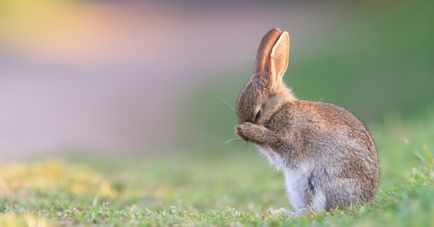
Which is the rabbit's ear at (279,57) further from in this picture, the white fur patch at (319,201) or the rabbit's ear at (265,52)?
the white fur patch at (319,201)

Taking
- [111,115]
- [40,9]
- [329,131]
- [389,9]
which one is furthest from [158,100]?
[329,131]

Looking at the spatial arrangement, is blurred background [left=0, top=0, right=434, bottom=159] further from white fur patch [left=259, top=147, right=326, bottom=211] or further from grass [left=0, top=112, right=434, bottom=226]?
white fur patch [left=259, top=147, right=326, bottom=211]

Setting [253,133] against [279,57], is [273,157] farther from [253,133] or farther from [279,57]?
[279,57]

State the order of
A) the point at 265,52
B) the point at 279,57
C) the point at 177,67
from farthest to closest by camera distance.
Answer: the point at 177,67, the point at 279,57, the point at 265,52

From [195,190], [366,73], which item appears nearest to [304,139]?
[195,190]

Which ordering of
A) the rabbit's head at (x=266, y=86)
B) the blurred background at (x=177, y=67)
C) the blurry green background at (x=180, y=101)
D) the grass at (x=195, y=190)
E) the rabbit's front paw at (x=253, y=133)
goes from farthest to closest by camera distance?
the blurred background at (x=177, y=67)
the blurry green background at (x=180, y=101)
the rabbit's head at (x=266, y=86)
the rabbit's front paw at (x=253, y=133)
the grass at (x=195, y=190)

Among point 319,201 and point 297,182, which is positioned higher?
point 297,182

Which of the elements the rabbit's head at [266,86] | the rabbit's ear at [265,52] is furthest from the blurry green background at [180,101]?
the rabbit's ear at [265,52]
